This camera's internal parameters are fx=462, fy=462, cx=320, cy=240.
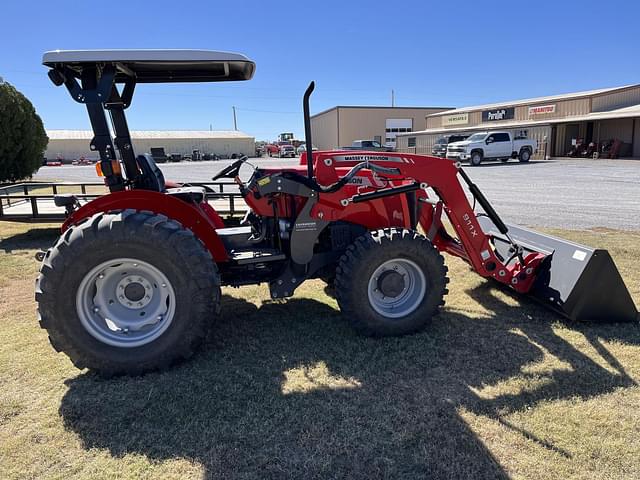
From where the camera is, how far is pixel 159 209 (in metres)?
3.51

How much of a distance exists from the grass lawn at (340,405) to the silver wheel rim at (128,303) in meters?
0.32

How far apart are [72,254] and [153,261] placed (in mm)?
514

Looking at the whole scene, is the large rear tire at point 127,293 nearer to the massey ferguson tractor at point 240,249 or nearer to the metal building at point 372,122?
the massey ferguson tractor at point 240,249

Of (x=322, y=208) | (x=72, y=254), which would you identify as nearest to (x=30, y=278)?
(x=72, y=254)

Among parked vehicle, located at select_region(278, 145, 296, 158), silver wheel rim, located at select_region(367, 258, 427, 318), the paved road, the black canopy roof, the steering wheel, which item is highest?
the black canopy roof

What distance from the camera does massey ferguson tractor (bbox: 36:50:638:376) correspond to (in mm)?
3154

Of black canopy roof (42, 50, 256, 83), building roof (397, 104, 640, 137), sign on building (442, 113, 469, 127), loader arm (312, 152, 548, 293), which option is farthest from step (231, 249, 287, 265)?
sign on building (442, 113, 469, 127)

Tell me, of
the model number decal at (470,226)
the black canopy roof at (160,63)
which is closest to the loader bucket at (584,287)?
the model number decal at (470,226)

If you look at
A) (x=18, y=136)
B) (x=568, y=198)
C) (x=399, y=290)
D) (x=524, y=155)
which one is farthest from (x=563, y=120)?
(x=399, y=290)

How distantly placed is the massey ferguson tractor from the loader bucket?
0.01 metres

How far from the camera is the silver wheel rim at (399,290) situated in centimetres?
387

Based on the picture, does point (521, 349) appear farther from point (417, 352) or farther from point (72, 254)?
point (72, 254)

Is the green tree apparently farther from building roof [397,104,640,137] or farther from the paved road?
building roof [397,104,640,137]

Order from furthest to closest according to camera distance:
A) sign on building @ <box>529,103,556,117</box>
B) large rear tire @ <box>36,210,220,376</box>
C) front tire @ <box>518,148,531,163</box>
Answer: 1. sign on building @ <box>529,103,556,117</box>
2. front tire @ <box>518,148,531,163</box>
3. large rear tire @ <box>36,210,220,376</box>
